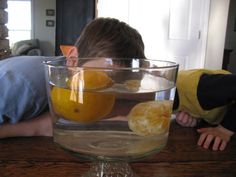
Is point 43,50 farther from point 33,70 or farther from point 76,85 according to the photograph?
point 76,85

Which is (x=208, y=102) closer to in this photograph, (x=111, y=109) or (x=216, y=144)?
(x=216, y=144)

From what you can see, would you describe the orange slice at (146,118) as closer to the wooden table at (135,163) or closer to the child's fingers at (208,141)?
the wooden table at (135,163)

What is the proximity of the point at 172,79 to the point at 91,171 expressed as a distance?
7.7 inches

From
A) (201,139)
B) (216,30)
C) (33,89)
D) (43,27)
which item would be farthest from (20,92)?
(43,27)

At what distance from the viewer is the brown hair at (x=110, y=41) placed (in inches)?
34.8

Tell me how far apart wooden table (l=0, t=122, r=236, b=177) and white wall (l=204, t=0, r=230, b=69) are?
2523 millimetres

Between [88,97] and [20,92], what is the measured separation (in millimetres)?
363

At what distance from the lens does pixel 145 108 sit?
42 centimetres

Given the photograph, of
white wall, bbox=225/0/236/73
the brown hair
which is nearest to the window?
white wall, bbox=225/0/236/73

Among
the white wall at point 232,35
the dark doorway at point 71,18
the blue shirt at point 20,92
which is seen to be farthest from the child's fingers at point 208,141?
the white wall at point 232,35

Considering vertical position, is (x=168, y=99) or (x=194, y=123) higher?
(x=168, y=99)

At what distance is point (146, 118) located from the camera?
0.42 m

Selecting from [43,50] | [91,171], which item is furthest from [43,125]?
[43,50]

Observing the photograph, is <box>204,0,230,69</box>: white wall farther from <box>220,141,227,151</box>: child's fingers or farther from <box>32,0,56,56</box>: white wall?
<box>32,0,56,56</box>: white wall
